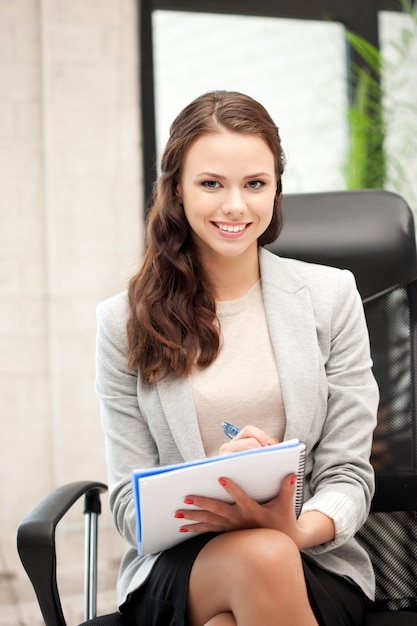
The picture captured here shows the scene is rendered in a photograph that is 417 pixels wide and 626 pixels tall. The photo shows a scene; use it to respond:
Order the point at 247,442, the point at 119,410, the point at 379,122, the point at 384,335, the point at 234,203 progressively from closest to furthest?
the point at 247,442 < the point at 234,203 < the point at 119,410 < the point at 384,335 < the point at 379,122

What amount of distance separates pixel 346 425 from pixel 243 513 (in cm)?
31

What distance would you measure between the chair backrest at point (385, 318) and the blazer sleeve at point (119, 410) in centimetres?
37

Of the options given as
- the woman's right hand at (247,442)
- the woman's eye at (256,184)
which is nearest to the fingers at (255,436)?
the woman's right hand at (247,442)

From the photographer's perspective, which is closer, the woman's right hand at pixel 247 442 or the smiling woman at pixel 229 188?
the woman's right hand at pixel 247 442

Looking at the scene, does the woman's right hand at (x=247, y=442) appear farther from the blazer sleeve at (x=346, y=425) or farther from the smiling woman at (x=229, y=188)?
the smiling woman at (x=229, y=188)

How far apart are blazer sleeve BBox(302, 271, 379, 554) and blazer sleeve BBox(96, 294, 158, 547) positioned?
316mm

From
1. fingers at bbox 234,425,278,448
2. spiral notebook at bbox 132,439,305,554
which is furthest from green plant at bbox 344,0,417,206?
spiral notebook at bbox 132,439,305,554

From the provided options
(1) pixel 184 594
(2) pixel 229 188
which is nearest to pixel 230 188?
(2) pixel 229 188

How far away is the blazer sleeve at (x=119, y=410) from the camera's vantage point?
1.43 m

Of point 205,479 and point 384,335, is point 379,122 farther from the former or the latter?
point 205,479

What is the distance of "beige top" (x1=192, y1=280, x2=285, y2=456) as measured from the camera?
140 centimetres

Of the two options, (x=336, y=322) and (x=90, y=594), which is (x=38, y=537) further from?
(x=336, y=322)

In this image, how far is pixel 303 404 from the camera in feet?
4.54

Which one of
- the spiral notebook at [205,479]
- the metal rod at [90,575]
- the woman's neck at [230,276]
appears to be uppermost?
the woman's neck at [230,276]
